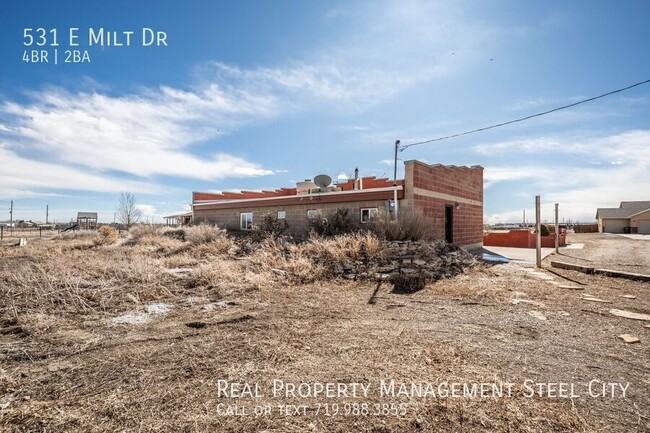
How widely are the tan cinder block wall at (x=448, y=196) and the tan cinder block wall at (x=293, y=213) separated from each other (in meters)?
1.60

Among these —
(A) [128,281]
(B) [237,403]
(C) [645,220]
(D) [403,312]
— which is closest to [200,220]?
(A) [128,281]

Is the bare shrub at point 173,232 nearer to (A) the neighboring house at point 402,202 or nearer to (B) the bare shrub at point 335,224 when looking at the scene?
(A) the neighboring house at point 402,202

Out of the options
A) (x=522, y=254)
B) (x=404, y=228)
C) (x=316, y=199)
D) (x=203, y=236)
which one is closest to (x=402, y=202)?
(x=404, y=228)

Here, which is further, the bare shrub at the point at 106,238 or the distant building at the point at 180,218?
the distant building at the point at 180,218

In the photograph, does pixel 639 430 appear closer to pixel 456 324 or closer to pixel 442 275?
pixel 456 324

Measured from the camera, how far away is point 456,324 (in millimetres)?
4953

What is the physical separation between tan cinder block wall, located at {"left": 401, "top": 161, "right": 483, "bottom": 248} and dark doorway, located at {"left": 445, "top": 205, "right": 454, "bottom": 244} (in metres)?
0.19

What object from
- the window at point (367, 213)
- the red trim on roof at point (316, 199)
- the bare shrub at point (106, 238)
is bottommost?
the bare shrub at point (106, 238)

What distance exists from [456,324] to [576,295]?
12.5 ft

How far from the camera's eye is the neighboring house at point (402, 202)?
14.2 metres

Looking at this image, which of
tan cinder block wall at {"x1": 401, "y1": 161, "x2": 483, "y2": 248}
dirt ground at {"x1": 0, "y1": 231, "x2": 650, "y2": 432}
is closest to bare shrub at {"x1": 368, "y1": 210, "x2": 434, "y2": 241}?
tan cinder block wall at {"x1": 401, "y1": 161, "x2": 483, "y2": 248}

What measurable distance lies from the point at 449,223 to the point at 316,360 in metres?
14.5

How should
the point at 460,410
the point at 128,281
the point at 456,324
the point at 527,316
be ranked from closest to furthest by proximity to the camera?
the point at 460,410
the point at 456,324
the point at 527,316
the point at 128,281

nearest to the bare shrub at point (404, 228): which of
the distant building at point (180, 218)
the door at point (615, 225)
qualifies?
the distant building at point (180, 218)
